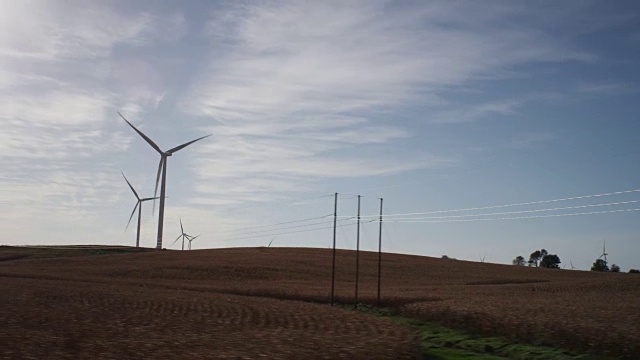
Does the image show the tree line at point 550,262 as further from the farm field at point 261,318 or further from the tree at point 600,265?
the farm field at point 261,318

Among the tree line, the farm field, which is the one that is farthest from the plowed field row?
the tree line

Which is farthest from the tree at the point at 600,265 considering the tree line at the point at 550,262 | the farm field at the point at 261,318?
the farm field at the point at 261,318

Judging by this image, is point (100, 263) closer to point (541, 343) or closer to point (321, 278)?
point (321, 278)

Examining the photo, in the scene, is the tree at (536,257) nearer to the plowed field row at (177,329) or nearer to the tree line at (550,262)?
the tree line at (550,262)

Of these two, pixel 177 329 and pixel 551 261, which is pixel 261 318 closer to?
pixel 177 329

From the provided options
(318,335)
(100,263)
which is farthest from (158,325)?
(100,263)

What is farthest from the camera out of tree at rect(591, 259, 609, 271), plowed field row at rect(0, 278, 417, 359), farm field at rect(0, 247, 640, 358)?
tree at rect(591, 259, 609, 271)

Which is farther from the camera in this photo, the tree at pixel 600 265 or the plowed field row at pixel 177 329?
the tree at pixel 600 265

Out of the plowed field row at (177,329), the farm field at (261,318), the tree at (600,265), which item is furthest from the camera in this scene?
the tree at (600,265)

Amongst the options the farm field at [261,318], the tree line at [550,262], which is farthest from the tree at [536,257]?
the farm field at [261,318]

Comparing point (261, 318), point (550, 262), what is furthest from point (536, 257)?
point (261, 318)

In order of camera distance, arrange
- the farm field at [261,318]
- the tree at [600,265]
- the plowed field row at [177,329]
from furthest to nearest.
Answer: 1. the tree at [600,265]
2. the farm field at [261,318]
3. the plowed field row at [177,329]

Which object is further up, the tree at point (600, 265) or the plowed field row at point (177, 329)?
the tree at point (600, 265)

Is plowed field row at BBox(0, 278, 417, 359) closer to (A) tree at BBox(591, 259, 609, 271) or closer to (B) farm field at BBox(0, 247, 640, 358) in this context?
(B) farm field at BBox(0, 247, 640, 358)
